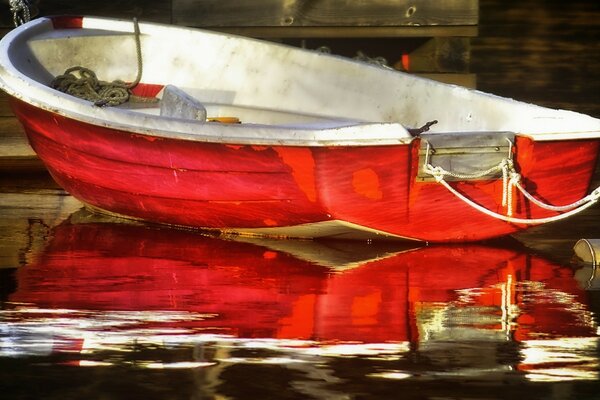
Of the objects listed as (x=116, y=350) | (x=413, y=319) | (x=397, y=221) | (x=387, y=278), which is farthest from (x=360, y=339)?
(x=397, y=221)

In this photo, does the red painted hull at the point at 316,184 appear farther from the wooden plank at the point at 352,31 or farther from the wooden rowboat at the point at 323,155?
the wooden plank at the point at 352,31

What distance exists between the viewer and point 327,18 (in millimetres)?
11664

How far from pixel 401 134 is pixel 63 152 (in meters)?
2.27

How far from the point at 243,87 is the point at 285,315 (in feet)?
13.2

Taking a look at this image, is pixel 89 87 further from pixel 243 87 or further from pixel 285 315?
pixel 285 315

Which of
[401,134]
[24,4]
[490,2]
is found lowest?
[401,134]

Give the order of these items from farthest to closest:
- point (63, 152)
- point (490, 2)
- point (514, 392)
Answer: point (490, 2) → point (63, 152) → point (514, 392)

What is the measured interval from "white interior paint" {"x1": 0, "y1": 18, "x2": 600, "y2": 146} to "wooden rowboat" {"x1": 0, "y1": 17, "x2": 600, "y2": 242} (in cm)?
1

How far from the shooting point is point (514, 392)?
5.43 meters

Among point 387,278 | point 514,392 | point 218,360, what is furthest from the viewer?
point 387,278

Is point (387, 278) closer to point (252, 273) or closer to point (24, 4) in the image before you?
point (252, 273)

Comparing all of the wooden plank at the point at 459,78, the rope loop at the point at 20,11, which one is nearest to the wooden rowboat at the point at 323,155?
the rope loop at the point at 20,11

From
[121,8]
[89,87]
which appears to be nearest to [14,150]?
[121,8]

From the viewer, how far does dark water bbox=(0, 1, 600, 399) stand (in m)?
5.54
